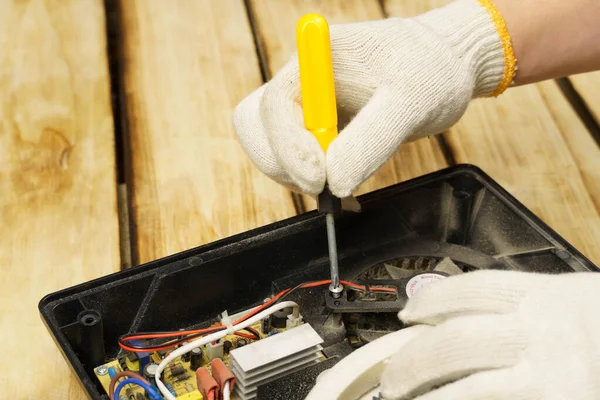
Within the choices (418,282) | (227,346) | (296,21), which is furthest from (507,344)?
(296,21)

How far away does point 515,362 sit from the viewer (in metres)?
0.72

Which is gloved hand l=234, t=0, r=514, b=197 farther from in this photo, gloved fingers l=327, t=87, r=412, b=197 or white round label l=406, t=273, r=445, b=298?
white round label l=406, t=273, r=445, b=298

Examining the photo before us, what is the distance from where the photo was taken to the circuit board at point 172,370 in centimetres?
90

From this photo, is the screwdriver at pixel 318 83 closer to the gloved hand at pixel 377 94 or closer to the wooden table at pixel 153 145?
the gloved hand at pixel 377 94

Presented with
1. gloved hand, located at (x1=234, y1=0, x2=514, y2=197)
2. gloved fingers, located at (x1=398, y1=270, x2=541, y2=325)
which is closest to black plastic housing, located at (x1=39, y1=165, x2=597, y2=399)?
gloved hand, located at (x1=234, y1=0, x2=514, y2=197)

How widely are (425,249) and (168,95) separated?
0.62m

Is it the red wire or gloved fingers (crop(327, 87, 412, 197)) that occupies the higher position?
gloved fingers (crop(327, 87, 412, 197))

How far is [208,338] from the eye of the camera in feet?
3.01

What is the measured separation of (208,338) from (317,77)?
1.07 feet

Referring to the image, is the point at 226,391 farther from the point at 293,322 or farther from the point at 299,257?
the point at 299,257

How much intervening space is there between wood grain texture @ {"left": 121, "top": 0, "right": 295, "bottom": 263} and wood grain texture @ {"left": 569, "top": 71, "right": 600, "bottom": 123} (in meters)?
0.60

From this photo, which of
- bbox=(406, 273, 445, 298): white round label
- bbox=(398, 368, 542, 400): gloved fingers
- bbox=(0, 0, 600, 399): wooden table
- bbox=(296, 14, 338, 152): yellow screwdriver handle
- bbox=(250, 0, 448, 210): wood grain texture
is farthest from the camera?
bbox=(250, 0, 448, 210): wood grain texture

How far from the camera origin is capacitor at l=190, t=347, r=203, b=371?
93 centimetres

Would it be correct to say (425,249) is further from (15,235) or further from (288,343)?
(15,235)
